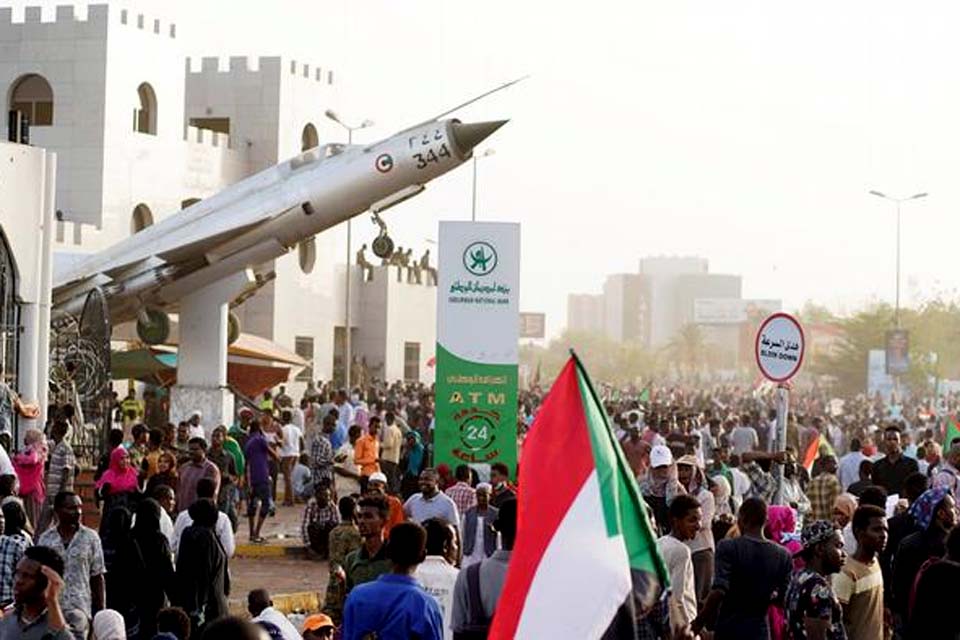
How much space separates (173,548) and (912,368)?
9590 cm

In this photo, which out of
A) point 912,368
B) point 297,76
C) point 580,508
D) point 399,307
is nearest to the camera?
point 580,508

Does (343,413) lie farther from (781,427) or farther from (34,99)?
(34,99)

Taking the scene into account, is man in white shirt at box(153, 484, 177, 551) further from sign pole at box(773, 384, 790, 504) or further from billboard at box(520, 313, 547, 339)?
billboard at box(520, 313, 547, 339)

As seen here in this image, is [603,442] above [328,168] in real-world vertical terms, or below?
below

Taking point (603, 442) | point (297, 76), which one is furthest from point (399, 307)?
point (603, 442)

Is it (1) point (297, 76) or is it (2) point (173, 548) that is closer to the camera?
(2) point (173, 548)

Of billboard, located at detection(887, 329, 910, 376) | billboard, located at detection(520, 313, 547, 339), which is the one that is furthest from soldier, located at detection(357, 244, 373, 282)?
billboard, located at detection(520, 313, 547, 339)

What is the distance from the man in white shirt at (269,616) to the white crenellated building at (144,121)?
3803 centimetres

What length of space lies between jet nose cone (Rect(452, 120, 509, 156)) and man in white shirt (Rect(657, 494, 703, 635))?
22.5m

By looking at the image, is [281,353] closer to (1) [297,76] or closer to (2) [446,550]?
(1) [297,76]

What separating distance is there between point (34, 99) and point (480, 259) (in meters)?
32.8

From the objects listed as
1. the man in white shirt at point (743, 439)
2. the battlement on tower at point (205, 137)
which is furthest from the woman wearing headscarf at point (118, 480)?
the battlement on tower at point (205, 137)

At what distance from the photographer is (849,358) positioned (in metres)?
112

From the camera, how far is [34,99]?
53.2 metres
